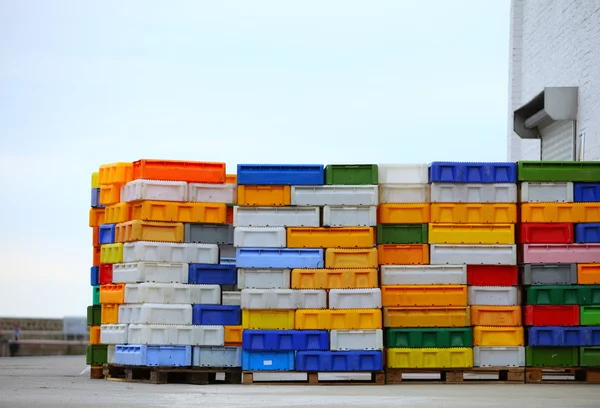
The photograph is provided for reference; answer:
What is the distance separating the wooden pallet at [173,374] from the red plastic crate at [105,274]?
4.79 ft

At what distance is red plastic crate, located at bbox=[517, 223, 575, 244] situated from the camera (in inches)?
822

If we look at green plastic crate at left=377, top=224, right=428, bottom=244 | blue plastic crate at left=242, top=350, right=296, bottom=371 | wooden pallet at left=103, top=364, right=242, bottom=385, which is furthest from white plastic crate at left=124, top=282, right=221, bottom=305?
green plastic crate at left=377, top=224, right=428, bottom=244

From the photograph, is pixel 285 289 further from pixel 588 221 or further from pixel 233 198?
pixel 588 221

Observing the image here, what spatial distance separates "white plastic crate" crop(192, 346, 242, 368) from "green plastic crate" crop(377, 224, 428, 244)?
2.92 metres

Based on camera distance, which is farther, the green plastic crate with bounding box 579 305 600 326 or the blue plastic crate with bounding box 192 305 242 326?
the blue plastic crate with bounding box 192 305 242 326

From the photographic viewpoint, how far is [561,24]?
28.7 m

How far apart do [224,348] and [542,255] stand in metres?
5.28

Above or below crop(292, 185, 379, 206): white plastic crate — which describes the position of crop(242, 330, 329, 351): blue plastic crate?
below

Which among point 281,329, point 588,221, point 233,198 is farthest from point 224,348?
point 588,221

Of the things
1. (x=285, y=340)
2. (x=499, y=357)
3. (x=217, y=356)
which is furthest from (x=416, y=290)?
(x=217, y=356)

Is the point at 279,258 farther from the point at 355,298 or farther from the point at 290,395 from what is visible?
the point at 290,395

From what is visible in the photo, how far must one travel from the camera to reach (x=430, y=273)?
68.5 feet

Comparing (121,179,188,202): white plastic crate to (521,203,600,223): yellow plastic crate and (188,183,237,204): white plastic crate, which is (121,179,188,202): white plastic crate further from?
(521,203,600,223): yellow plastic crate

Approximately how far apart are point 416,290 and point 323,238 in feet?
5.56
